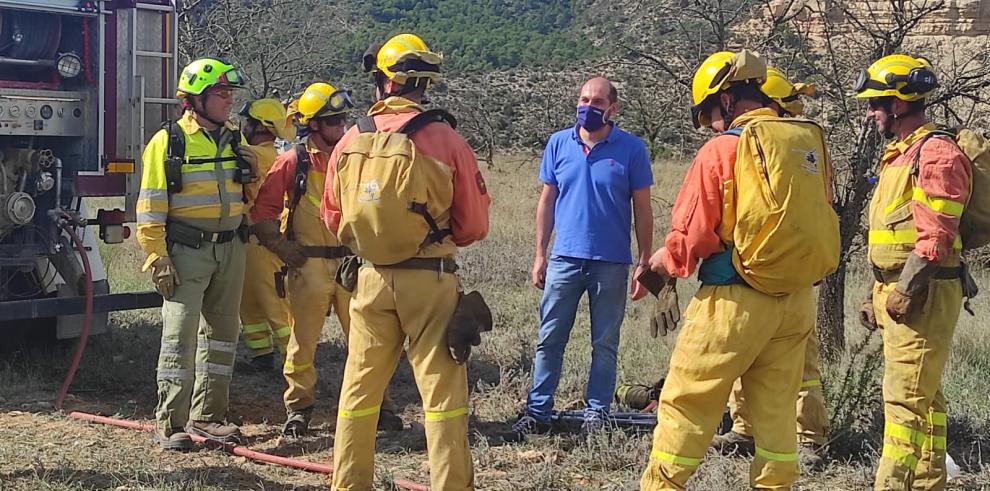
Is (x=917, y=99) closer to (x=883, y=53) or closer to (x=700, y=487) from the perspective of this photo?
(x=700, y=487)

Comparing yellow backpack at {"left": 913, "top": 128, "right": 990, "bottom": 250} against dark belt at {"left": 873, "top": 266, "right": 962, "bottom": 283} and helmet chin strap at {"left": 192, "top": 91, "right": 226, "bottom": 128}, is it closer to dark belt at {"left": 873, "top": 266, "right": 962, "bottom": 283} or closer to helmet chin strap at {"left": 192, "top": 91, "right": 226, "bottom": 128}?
dark belt at {"left": 873, "top": 266, "right": 962, "bottom": 283}

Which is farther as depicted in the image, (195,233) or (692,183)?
(195,233)

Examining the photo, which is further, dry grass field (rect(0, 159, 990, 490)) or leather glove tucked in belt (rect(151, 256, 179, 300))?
leather glove tucked in belt (rect(151, 256, 179, 300))

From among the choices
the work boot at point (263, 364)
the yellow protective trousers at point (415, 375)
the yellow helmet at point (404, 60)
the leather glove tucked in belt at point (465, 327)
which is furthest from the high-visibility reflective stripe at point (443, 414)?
the work boot at point (263, 364)

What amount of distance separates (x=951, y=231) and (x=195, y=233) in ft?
12.0

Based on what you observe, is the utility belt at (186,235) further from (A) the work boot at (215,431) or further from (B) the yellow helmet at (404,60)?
(B) the yellow helmet at (404,60)

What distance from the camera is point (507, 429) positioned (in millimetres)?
6047

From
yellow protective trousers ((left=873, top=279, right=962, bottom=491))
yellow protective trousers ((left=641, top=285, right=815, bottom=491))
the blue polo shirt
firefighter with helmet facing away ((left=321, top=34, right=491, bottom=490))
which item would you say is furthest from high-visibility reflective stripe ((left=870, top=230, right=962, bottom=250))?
firefighter with helmet facing away ((left=321, top=34, right=491, bottom=490))

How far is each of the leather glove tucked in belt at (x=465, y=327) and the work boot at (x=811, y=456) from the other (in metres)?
1.95

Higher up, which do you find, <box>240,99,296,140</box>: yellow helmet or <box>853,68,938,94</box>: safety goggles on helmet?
<box>853,68,938,94</box>: safety goggles on helmet

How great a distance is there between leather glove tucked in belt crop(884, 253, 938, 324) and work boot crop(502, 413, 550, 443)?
2.07 m

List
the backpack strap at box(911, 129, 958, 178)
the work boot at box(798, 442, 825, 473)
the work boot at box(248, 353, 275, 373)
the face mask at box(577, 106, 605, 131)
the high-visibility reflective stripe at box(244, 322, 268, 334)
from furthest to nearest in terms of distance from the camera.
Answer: the work boot at box(248, 353, 275, 373) < the high-visibility reflective stripe at box(244, 322, 268, 334) < the face mask at box(577, 106, 605, 131) < the work boot at box(798, 442, 825, 473) < the backpack strap at box(911, 129, 958, 178)

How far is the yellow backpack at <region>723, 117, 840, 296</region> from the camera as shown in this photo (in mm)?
3789

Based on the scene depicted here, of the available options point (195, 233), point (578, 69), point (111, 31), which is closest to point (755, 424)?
point (195, 233)
